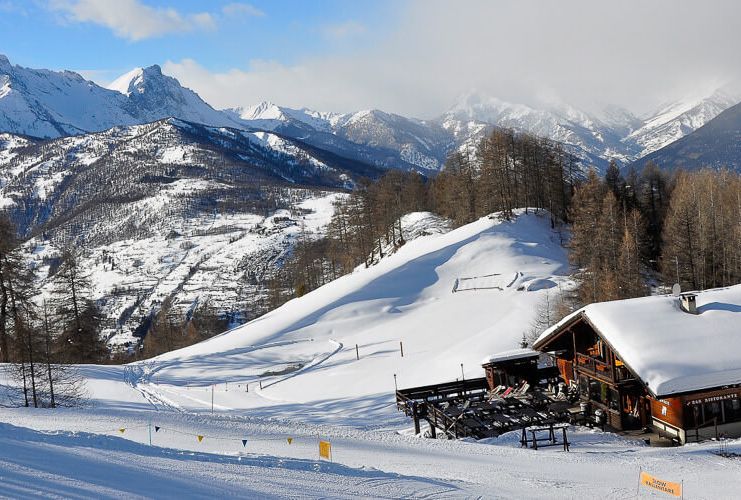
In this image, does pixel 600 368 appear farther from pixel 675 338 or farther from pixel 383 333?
pixel 383 333

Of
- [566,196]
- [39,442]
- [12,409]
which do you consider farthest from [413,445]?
[566,196]

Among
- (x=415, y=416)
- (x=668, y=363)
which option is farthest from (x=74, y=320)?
(x=668, y=363)

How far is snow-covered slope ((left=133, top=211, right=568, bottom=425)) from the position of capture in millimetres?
37812

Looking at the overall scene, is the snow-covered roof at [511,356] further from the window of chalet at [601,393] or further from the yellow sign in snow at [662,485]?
the yellow sign in snow at [662,485]

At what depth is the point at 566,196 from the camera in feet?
270

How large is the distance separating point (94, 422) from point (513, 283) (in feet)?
132

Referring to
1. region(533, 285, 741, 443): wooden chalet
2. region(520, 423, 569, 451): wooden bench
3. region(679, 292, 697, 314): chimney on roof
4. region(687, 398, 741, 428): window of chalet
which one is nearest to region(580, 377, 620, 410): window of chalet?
region(533, 285, 741, 443): wooden chalet

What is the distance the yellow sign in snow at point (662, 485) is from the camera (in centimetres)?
1527

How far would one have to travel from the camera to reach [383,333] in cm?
5081

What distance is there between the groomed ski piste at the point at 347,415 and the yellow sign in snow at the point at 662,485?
0.34m

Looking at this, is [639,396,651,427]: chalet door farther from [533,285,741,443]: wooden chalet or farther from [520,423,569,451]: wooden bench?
[520,423,569,451]: wooden bench

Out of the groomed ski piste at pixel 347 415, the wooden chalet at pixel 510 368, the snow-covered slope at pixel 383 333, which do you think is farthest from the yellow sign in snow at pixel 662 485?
the snow-covered slope at pixel 383 333

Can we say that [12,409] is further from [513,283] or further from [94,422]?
[513,283]

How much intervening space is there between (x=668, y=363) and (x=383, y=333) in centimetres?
2926
